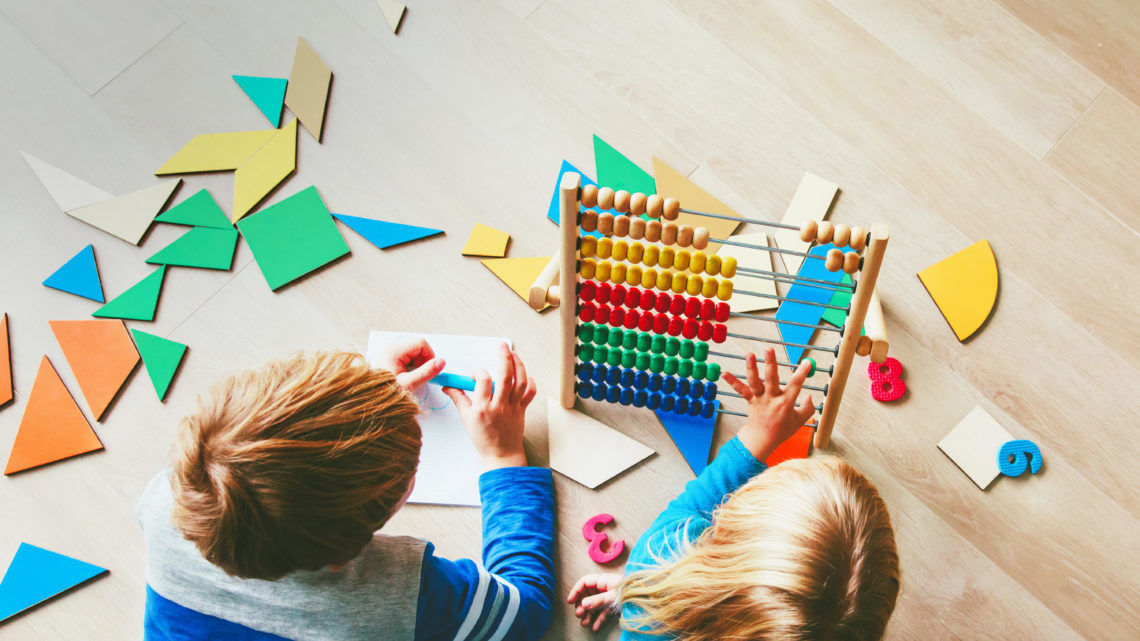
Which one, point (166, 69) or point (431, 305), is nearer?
point (431, 305)

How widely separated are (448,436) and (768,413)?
1.45ft

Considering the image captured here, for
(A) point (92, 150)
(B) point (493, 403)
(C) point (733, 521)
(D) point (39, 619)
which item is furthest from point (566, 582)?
(A) point (92, 150)

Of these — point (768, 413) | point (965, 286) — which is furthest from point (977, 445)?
point (768, 413)

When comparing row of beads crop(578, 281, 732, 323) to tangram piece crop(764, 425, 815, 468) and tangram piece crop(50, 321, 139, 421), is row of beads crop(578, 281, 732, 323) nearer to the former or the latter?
tangram piece crop(764, 425, 815, 468)

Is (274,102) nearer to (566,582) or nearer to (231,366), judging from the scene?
(231,366)

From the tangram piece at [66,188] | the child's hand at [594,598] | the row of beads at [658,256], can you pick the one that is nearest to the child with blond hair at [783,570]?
the child's hand at [594,598]

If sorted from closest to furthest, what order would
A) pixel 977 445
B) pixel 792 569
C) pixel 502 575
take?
pixel 792 569 < pixel 502 575 < pixel 977 445

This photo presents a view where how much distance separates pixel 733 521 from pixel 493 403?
40 centimetres

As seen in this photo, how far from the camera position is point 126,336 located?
1.18 meters

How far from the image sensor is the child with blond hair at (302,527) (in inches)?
28.2

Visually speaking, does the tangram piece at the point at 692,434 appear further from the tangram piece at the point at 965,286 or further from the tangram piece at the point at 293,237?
the tangram piece at the point at 293,237

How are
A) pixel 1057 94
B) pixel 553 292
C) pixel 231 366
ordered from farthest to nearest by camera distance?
pixel 1057 94 < pixel 231 366 < pixel 553 292

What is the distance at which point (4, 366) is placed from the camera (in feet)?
3.85

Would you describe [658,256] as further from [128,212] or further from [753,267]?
[128,212]
